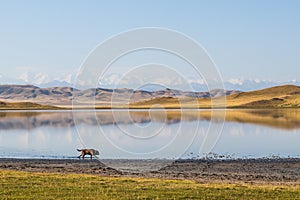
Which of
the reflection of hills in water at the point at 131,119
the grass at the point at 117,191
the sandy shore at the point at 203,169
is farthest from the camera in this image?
the reflection of hills in water at the point at 131,119

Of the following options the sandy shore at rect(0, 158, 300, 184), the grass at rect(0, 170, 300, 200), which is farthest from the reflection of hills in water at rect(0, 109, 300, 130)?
the grass at rect(0, 170, 300, 200)

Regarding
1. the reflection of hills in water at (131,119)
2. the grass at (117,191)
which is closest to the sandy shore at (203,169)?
the grass at (117,191)

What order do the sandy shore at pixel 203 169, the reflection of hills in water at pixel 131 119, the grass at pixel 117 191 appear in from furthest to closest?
the reflection of hills in water at pixel 131 119 < the sandy shore at pixel 203 169 < the grass at pixel 117 191

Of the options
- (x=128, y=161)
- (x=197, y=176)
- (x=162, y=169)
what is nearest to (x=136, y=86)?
(x=197, y=176)

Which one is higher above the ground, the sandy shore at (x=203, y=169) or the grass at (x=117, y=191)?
the grass at (x=117, y=191)

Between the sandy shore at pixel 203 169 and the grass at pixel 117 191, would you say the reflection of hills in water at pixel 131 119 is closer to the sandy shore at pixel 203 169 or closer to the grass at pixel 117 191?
the sandy shore at pixel 203 169

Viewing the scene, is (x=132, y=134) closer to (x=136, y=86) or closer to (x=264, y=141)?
(x=264, y=141)

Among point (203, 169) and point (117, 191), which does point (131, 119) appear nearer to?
point (203, 169)

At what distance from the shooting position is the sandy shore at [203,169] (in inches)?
1072

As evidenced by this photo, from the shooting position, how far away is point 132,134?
5372 centimetres

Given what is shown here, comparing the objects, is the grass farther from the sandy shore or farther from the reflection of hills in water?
the reflection of hills in water

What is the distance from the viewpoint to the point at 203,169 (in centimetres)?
3206

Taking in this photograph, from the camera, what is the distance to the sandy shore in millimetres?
27234


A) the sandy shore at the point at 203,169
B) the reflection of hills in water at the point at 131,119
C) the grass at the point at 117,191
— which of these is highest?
the reflection of hills in water at the point at 131,119
